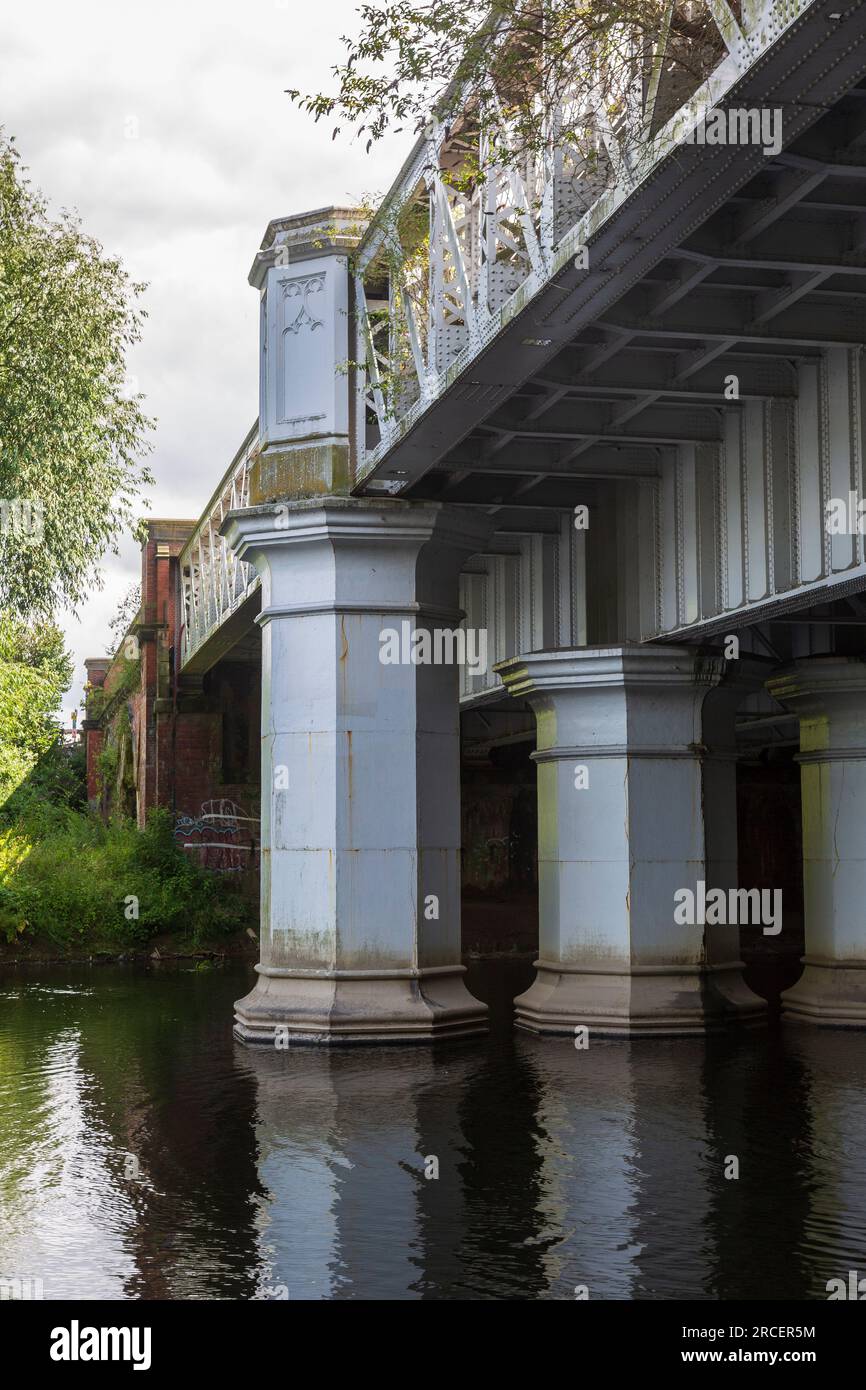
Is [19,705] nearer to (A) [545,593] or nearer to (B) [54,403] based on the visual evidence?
(B) [54,403]

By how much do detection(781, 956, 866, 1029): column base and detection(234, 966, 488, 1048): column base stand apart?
3359 millimetres

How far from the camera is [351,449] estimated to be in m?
13.4

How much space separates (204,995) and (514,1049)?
6706mm

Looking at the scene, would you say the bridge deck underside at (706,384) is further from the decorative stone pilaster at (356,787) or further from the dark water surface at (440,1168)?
the dark water surface at (440,1168)

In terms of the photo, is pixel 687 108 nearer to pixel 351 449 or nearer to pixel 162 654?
pixel 351 449

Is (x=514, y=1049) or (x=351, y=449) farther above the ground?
(x=351, y=449)

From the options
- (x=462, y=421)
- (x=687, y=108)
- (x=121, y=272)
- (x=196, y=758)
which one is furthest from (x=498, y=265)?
(x=196, y=758)

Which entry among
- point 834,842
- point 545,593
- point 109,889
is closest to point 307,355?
point 545,593

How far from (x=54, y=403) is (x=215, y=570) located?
13.2ft

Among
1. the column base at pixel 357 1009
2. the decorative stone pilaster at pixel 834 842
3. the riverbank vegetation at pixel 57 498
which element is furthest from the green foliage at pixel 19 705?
the decorative stone pilaster at pixel 834 842

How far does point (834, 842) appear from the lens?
48.5 ft

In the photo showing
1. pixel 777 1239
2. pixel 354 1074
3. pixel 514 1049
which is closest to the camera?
pixel 777 1239

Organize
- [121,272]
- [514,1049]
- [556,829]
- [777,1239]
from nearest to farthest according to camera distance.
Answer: [777,1239], [514,1049], [556,829], [121,272]

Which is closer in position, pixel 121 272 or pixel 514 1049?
pixel 514 1049
